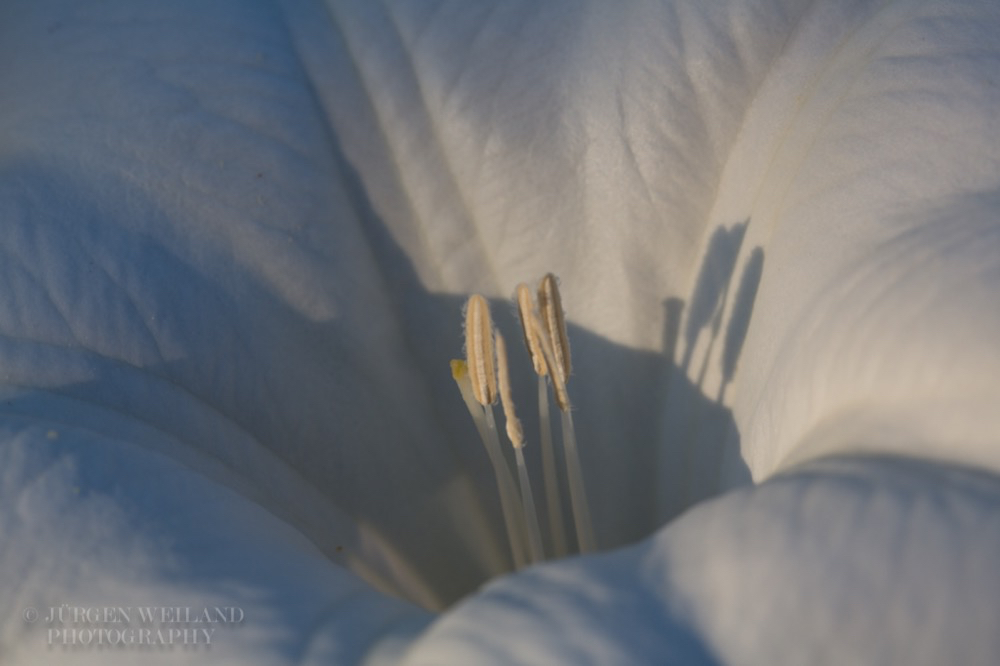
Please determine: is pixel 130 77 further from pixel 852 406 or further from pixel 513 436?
pixel 852 406

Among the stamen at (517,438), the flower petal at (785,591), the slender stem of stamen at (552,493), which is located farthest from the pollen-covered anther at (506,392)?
the flower petal at (785,591)

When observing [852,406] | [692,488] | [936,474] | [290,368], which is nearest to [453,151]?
[290,368]

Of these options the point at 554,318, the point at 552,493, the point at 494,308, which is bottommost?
the point at 552,493

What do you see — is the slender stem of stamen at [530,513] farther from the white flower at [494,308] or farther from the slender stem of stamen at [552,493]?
the white flower at [494,308]

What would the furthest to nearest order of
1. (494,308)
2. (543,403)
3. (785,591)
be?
1. (494,308)
2. (543,403)
3. (785,591)

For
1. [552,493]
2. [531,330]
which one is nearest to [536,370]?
[531,330]

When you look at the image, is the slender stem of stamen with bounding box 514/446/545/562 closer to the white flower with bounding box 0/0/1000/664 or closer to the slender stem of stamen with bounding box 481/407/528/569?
the slender stem of stamen with bounding box 481/407/528/569

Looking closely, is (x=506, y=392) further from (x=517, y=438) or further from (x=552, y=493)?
(x=552, y=493)

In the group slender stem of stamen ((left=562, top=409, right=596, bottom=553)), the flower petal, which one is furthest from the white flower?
slender stem of stamen ((left=562, top=409, right=596, bottom=553))
